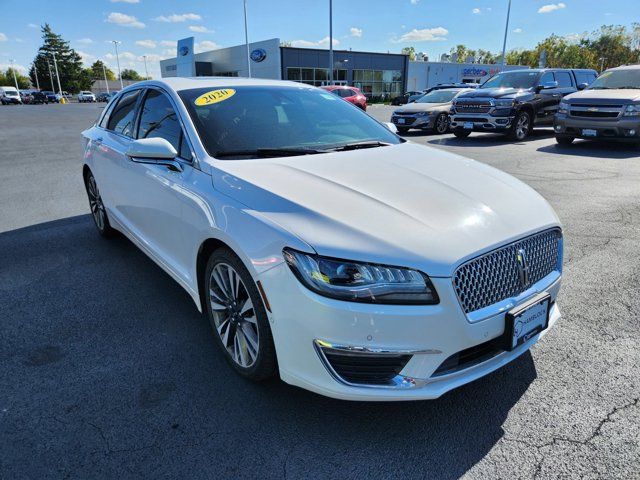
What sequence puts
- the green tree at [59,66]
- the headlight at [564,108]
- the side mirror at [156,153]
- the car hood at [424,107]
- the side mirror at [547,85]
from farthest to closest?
the green tree at [59,66], the car hood at [424,107], the side mirror at [547,85], the headlight at [564,108], the side mirror at [156,153]

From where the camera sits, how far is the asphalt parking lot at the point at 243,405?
2117 mm

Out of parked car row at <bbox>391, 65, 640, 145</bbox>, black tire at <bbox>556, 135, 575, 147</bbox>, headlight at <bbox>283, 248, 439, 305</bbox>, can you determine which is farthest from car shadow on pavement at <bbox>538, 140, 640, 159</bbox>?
headlight at <bbox>283, 248, 439, 305</bbox>

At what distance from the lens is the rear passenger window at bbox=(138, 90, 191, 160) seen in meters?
3.13

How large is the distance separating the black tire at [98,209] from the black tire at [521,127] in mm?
11110

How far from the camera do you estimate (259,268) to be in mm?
2234

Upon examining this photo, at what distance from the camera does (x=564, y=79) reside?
14359 millimetres

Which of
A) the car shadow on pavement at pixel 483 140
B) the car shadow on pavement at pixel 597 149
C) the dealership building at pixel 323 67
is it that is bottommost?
the car shadow on pavement at pixel 483 140

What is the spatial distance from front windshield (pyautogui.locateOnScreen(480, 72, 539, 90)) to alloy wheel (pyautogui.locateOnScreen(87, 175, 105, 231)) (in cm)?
1210

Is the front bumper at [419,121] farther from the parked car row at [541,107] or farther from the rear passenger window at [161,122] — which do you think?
the rear passenger window at [161,122]

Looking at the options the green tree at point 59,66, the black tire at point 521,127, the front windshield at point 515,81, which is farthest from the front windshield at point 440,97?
the green tree at point 59,66

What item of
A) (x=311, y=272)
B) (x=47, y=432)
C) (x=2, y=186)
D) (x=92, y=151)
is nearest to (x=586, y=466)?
(x=311, y=272)

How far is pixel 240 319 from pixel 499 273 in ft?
4.53

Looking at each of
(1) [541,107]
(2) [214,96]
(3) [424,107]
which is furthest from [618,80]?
(2) [214,96]

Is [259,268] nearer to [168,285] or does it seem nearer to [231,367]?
[231,367]
